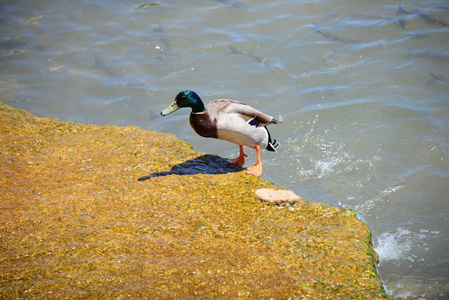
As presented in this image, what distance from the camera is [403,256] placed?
4.46 metres

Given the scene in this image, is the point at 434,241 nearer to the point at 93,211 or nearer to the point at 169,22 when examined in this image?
the point at 93,211

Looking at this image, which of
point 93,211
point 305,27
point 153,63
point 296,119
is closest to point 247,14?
point 305,27

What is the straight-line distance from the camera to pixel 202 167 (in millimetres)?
4375

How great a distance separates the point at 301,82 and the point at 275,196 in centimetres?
480

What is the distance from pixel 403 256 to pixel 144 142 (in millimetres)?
2958

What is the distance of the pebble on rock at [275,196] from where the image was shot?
145 inches

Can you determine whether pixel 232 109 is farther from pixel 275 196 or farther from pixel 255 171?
pixel 275 196

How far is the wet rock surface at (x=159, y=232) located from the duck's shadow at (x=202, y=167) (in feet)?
0.06

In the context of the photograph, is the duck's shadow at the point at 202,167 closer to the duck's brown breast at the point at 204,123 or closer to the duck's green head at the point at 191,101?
the duck's brown breast at the point at 204,123

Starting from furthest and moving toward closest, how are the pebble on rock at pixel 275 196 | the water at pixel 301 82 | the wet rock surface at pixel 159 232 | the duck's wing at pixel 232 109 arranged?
the water at pixel 301 82
the duck's wing at pixel 232 109
the pebble on rock at pixel 275 196
the wet rock surface at pixel 159 232

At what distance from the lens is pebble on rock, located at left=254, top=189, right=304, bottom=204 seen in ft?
12.1

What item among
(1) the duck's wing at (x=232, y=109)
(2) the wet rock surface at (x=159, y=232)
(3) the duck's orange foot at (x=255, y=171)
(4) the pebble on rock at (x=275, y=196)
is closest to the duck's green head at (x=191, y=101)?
(1) the duck's wing at (x=232, y=109)

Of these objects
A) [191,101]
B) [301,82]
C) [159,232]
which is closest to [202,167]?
[191,101]

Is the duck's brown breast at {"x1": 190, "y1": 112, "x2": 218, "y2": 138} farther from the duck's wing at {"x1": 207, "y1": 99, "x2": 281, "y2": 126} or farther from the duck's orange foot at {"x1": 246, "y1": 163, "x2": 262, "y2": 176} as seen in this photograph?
the duck's orange foot at {"x1": 246, "y1": 163, "x2": 262, "y2": 176}
